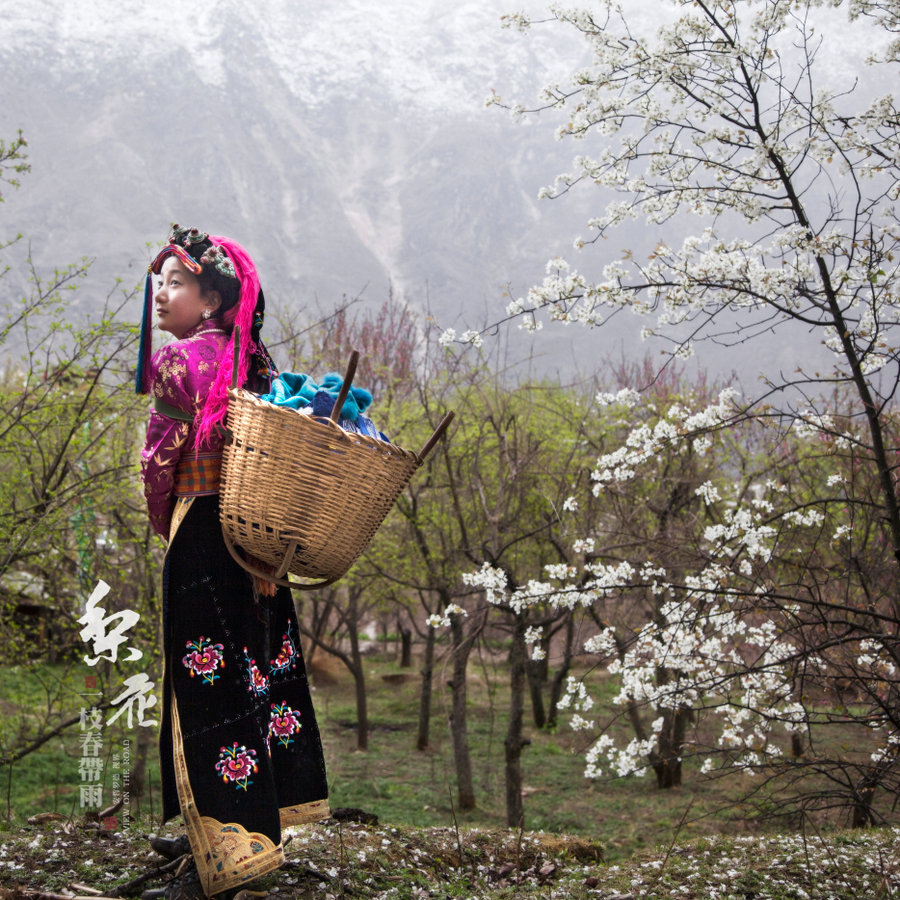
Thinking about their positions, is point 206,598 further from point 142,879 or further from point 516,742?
point 516,742

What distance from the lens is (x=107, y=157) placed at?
31.6 m

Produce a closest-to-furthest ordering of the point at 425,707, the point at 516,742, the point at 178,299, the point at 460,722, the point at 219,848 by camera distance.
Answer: the point at 219,848
the point at 178,299
the point at 516,742
the point at 460,722
the point at 425,707

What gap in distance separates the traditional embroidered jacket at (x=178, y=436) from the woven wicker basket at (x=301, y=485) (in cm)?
24

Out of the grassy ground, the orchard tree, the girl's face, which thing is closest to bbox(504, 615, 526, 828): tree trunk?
the grassy ground

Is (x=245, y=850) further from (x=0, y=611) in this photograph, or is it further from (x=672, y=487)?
(x=672, y=487)

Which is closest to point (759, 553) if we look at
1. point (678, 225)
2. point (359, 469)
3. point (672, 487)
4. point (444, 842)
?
point (672, 487)

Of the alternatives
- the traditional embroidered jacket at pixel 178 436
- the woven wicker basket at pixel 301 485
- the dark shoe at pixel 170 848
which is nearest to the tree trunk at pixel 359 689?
the dark shoe at pixel 170 848

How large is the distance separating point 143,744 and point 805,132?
664 centimetres

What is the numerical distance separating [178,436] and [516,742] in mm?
5248

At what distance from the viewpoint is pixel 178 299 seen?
2.88 metres

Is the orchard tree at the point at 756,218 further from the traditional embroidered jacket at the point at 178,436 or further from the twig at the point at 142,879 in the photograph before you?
the twig at the point at 142,879

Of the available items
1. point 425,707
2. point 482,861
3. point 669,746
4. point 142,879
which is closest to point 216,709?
point 142,879

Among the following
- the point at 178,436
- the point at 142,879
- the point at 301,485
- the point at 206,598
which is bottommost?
the point at 142,879

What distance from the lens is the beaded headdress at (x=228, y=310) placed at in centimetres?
278
